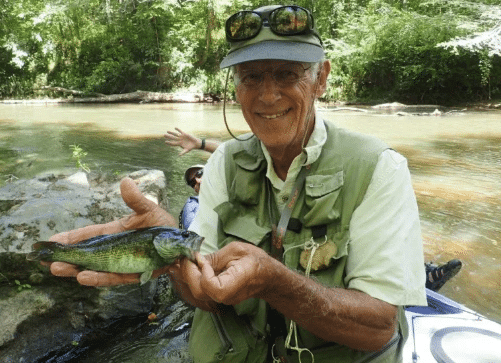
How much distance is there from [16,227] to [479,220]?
6318 millimetres

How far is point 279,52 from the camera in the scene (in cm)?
203

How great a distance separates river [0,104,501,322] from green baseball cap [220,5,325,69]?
3516 mm

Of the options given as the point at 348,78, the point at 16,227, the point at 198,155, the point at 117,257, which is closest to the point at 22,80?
the point at 348,78

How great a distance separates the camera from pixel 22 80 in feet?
99.9

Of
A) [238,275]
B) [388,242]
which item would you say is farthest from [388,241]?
[238,275]

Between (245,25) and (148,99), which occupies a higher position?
(245,25)

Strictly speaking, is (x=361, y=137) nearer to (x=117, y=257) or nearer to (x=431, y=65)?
(x=117, y=257)

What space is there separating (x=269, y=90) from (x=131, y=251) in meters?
1.11

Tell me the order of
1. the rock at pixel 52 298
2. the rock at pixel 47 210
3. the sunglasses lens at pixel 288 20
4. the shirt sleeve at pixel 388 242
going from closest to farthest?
the shirt sleeve at pixel 388 242, the sunglasses lens at pixel 288 20, the rock at pixel 52 298, the rock at pixel 47 210

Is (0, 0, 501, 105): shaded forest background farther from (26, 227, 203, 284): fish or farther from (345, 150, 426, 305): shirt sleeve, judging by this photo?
(26, 227, 203, 284): fish

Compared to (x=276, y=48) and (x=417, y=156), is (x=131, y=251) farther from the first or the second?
(x=417, y=156)

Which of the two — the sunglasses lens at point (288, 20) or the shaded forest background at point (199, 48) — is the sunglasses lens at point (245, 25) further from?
Result: the shaded forest background at point (199, 48)

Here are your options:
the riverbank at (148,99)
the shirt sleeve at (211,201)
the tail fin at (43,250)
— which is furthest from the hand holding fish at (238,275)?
the riverbank at (148,99)

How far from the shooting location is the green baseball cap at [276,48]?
6.65 ft
